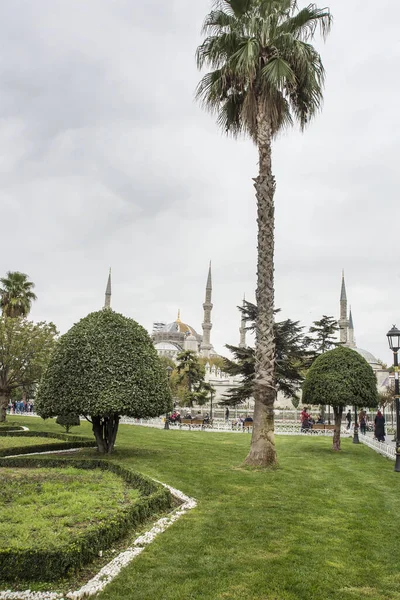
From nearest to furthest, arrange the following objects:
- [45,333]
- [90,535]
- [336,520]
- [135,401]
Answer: [90,535]
[336,520]
[135,401]
[45,333]

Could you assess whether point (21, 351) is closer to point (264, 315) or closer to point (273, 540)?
point (264, 315)

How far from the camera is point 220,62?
1380 centimetres

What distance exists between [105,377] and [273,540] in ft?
24.6

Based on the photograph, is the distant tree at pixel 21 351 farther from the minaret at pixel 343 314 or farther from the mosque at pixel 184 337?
the minaret at pixel 343 314

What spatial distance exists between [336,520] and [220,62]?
11.3 meters

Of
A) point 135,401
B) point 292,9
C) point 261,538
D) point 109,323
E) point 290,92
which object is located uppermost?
point 292,9

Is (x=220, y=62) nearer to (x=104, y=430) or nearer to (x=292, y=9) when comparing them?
(x=292, y=9)

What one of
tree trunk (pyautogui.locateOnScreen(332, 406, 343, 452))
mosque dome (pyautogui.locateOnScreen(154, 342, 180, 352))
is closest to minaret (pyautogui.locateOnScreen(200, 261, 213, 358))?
mosque dome (pyautogui.locateOnScreen(154, 342, 180, 352))

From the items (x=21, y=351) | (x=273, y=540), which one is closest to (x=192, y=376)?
(x=21, y=351)

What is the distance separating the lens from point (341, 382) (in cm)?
1633

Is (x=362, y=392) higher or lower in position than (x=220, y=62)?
lower

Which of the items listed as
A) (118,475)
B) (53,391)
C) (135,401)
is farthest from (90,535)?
(53,391)

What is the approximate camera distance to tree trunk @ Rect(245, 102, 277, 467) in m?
12.2

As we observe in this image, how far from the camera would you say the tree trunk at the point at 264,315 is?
12188mm
